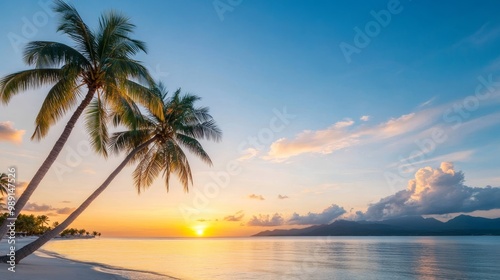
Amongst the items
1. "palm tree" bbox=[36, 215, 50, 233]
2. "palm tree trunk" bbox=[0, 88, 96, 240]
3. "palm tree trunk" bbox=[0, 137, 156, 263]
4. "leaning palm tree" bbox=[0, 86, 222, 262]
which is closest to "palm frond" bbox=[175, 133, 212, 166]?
"leaning palm tree" bbox=[0, 86, 222, 262]

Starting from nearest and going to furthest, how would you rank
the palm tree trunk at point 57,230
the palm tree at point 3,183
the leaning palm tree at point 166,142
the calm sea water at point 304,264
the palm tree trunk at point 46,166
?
the palm tree trunk at point 46,166
the palm tree trunk at point 57,230
the leaning palm tree at point 166,142
the calm sea water at point 304,264
the palm tree at point 3,183

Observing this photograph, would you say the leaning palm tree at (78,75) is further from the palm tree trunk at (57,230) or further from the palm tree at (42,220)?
the palm tree at (42,220)

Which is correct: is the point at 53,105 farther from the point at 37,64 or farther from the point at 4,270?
the point at 4,270

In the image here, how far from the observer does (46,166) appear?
42.7 feet

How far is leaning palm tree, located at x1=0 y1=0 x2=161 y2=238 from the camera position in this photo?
13.2 m

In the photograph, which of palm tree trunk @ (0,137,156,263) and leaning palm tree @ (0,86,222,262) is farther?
leaning palm tree @ (0,86,222,262)

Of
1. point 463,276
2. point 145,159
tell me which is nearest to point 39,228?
point 145,159

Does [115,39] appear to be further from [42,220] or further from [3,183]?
[42,220]

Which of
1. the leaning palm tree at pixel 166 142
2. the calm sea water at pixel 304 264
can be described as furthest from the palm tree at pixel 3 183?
the leaning palm tree at pixel 166 142

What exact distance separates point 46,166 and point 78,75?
4.18m

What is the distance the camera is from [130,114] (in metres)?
14.9

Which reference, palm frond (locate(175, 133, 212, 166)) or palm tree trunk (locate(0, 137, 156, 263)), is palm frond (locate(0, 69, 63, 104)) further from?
palm frond (locate(175, 133, 212, 166))

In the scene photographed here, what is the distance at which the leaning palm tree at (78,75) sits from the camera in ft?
43.4

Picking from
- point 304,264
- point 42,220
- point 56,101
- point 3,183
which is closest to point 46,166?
point 56,101
